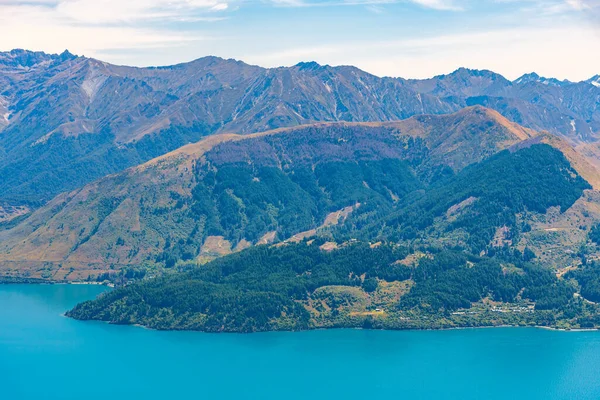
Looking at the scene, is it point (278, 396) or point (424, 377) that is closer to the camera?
point (278, 396)

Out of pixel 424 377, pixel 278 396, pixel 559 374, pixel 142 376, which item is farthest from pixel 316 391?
pixel 559 374

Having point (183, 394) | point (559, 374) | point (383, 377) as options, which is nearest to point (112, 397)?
point (183, 394)

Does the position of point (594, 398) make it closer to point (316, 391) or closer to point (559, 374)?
point (559, 374)

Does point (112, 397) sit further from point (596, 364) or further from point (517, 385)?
point (596, 364)

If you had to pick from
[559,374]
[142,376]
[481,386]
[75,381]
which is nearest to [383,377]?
[481,386]

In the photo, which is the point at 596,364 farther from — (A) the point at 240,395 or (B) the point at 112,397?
(B) the point at 112,397

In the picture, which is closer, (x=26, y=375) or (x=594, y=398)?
(x=594, y=398)

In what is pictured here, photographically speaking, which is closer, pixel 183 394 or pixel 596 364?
pixel 183 394
